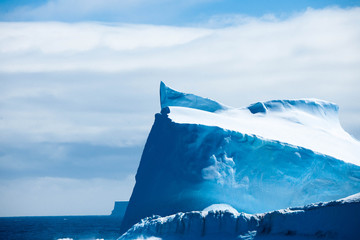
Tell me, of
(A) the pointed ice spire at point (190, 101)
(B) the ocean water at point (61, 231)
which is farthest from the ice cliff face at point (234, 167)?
(B) the ocean water at point (61, 231)

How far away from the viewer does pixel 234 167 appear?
877 inches

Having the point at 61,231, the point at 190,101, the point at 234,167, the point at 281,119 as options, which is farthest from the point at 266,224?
the point at 61,231

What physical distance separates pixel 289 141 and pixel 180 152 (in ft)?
13.3

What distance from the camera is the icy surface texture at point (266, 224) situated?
16.1 m


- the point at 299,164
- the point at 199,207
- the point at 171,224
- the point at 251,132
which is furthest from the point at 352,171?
the point at 171,224

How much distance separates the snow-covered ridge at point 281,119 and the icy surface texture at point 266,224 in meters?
4.58

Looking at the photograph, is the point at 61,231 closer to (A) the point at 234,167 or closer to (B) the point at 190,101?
(B) the point at 190,101

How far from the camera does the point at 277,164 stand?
22.4 meters

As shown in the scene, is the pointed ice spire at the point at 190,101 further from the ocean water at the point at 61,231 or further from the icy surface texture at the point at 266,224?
the ocean water at the point at 61,231

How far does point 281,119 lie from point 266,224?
781cm

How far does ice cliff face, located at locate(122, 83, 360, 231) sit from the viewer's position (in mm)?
21859

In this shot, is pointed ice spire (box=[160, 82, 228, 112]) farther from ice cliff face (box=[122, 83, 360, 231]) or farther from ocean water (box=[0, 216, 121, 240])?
ocean water (box=[0, 216, 121, 240])

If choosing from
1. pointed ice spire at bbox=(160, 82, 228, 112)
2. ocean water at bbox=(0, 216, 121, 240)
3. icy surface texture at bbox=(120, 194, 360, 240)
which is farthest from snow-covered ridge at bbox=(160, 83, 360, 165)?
ocean water at bbox=(0, 216, 121, 240)

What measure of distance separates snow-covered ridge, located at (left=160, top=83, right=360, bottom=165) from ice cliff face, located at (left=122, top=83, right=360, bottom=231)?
69 millimetres
